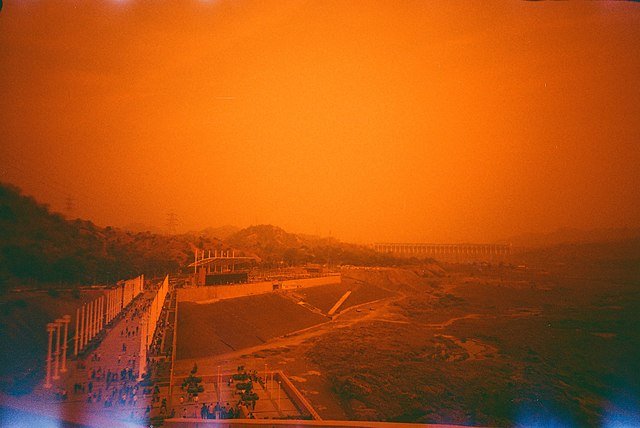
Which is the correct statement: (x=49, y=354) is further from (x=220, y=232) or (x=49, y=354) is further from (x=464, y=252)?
(x=464, y=252)

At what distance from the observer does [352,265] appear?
686 centimetres

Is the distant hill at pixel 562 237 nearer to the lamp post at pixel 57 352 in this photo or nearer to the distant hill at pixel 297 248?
the distant hill at pixel 297 248

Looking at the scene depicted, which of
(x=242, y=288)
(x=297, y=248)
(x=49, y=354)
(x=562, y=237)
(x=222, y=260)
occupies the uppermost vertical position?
(x=562, y=237)

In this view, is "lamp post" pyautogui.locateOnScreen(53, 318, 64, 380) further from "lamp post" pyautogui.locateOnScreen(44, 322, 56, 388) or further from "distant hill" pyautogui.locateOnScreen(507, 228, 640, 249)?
"distant hill" pyautogui.locateOnScreen(507, 228, 640, 249)

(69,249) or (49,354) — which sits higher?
(69,249)

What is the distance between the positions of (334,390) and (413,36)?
14.6ft

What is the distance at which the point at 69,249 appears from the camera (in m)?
5.77

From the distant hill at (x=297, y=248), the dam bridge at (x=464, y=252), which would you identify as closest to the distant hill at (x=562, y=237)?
the dam bridge at (x=464, y=252)

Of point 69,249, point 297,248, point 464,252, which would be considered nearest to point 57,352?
point 69,249

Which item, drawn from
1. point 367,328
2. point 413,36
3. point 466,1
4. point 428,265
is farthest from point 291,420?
point 466,1

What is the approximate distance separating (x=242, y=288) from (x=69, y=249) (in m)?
2.05

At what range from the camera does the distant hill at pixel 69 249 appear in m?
5.57

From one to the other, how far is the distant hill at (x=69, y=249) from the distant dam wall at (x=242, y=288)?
369 millimetres

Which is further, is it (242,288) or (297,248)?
(297,248)
